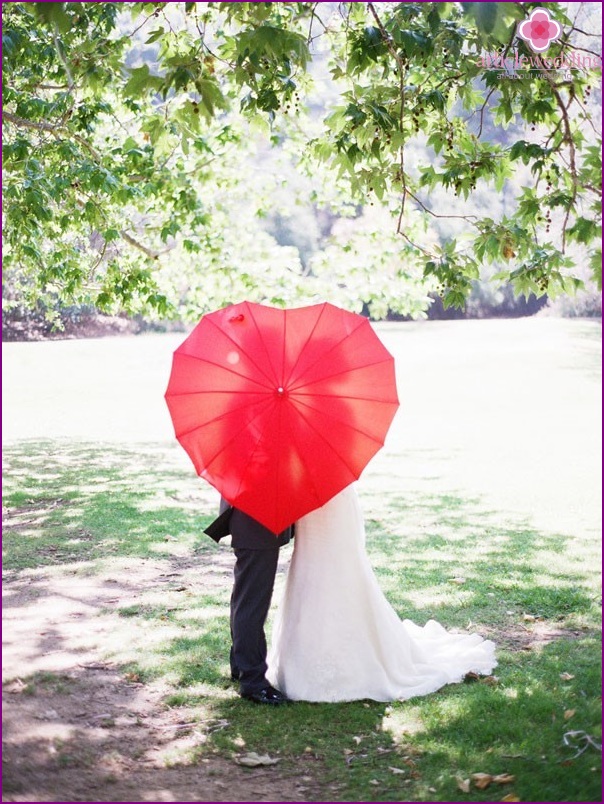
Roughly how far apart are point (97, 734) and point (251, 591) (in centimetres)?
113

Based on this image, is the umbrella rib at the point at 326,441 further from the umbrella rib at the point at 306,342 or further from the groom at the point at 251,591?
the groom at the point at 251,591

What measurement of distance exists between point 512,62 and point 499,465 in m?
11.7

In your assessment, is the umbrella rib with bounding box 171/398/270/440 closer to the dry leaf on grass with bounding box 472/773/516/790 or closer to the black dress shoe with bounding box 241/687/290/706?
the black dress shoe with bounding box 241/687/290/706

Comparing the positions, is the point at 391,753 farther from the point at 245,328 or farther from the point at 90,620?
the point at 90,620

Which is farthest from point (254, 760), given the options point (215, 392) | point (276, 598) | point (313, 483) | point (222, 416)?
point (276, 598)

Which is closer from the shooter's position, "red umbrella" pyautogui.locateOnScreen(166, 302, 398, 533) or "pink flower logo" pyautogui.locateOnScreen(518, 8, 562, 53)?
"red umbrella" pyautogui.locateOnScreen(166, 302, 398, 533)

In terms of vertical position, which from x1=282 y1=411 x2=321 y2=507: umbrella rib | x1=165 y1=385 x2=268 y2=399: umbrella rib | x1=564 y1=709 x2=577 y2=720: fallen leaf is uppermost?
x1=165 y1=385 x2=268 y2=399: umbrella rib

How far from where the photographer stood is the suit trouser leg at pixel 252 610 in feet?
16.9

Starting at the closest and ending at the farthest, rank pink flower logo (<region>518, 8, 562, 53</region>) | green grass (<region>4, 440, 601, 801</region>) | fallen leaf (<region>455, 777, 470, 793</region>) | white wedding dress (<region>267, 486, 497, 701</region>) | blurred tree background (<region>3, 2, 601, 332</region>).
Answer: fallen leaf (<region>455, 777, 470, 793</region>) < green grass (<region>4, 440, 601, 801</region>) < white wedding dress (<region>267, 486, 497, 701</region>) < blurred tree background (<region>3, 2, 601, 332</region>) < pink flower logo (<region>518, 8, 562, 53</region>)

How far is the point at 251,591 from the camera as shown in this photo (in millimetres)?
5184

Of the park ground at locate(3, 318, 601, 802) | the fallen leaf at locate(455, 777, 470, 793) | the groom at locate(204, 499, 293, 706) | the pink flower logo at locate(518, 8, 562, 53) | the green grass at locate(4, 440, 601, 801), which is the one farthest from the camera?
the pink flower logo at locate(518, 8, 562, 53)

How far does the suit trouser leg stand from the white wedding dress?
180 mm

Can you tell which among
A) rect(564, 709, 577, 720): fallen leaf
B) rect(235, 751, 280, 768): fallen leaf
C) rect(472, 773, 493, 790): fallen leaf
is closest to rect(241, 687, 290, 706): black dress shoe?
rect(235, 751, 280, 768): fallen leaf

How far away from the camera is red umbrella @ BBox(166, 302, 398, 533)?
4816 mm
